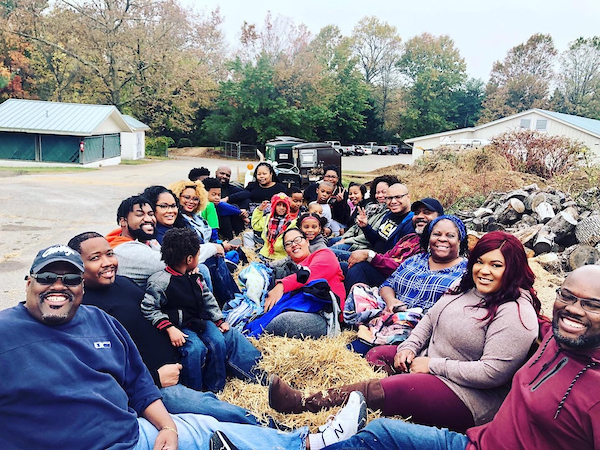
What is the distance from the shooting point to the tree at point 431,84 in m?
51.5

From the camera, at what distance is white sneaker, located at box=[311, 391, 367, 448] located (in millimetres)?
2506

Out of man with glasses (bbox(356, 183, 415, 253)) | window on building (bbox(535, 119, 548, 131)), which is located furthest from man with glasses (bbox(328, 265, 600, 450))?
window on building (bbox(535, 119, 548, 131))

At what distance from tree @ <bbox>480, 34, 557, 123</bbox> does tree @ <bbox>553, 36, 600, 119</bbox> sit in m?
1.64

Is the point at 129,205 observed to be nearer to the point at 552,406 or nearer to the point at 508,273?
the point at 508,273

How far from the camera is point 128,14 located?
34031 millimetres

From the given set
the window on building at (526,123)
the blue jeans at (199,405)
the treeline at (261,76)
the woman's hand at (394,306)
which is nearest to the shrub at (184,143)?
the treeline at (261,76)

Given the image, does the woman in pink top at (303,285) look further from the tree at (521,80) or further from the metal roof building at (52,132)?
the tree at (521,80)

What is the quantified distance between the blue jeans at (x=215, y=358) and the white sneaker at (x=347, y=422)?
0.95 m

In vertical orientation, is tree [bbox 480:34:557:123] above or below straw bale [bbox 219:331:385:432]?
above

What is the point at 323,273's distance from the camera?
4.15 m

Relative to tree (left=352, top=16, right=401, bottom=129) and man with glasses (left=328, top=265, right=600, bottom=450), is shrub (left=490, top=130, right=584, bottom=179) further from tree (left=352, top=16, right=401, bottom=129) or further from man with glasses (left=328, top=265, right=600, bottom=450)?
tree (left=352, top=16, right=401, bottom=129)

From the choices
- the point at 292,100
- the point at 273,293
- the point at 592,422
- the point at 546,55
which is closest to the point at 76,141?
the point at 292,100

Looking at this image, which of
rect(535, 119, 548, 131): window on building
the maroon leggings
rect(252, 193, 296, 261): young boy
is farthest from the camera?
rect(535, 119, 548, 131): window on building

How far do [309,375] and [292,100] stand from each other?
37.4 metres
